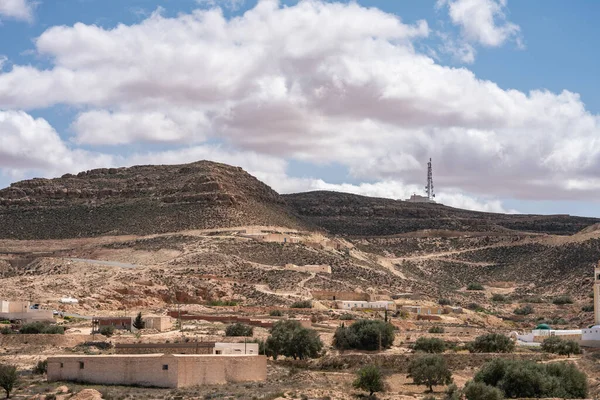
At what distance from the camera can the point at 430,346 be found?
A: 5306cm

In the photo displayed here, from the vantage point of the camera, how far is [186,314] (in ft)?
218

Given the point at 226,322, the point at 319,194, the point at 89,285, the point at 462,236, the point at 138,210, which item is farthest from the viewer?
the point at 319,194

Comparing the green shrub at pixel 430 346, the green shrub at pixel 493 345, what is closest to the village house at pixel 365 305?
the green shrub at pixel 430 346

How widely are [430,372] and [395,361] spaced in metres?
5.37

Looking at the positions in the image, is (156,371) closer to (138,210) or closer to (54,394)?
(54,394)

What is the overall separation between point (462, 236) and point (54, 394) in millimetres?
96516

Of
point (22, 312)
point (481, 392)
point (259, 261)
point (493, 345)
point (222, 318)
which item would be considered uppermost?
point (259, 261)

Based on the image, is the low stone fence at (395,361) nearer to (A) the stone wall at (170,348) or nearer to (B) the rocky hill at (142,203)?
Answer: (A) the stone wall at (170,348)

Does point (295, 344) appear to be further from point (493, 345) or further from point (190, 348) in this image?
point (493, 345)

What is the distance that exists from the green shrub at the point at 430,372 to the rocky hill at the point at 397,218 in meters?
90.9

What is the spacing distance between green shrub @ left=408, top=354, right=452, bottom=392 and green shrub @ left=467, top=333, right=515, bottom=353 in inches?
271

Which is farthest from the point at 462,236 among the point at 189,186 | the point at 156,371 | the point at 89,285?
the point at 156,371

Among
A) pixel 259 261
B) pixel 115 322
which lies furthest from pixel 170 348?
pixel 259 261

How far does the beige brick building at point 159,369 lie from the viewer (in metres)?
42.2
